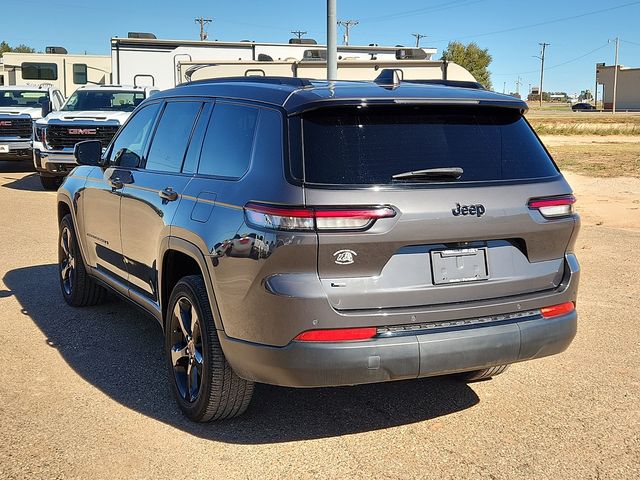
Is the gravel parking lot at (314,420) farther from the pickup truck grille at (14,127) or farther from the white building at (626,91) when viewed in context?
the white building at (626,91)

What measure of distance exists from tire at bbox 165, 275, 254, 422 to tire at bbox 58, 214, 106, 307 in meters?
2.25

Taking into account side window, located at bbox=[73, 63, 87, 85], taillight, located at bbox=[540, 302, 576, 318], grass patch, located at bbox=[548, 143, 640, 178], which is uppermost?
side window, located at bbox=[73, 63, 87, 85]

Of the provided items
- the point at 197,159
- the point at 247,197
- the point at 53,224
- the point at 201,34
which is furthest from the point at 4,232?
the point at 201,34

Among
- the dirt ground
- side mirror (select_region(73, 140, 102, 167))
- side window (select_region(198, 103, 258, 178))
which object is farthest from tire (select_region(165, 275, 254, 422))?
the dirt ground

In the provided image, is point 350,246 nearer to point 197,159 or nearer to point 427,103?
point 427,103

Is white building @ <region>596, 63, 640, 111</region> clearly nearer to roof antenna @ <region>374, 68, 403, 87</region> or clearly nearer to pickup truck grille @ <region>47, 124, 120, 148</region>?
pickup truck grille @ <region>47, 124, 120, 148</region>

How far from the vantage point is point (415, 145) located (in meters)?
3.88

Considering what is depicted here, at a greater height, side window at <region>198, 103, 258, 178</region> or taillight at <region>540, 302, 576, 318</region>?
side window at <region>198, 103, 258, 178</region>

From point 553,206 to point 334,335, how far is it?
1.37m

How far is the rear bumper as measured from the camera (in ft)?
11.9

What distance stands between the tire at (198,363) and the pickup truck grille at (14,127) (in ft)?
51.1

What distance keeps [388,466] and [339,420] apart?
0.62m

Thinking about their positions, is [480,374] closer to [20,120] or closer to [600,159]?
[20,120]

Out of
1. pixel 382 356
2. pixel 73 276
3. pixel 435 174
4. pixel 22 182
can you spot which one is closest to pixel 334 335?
pixel 382 356
